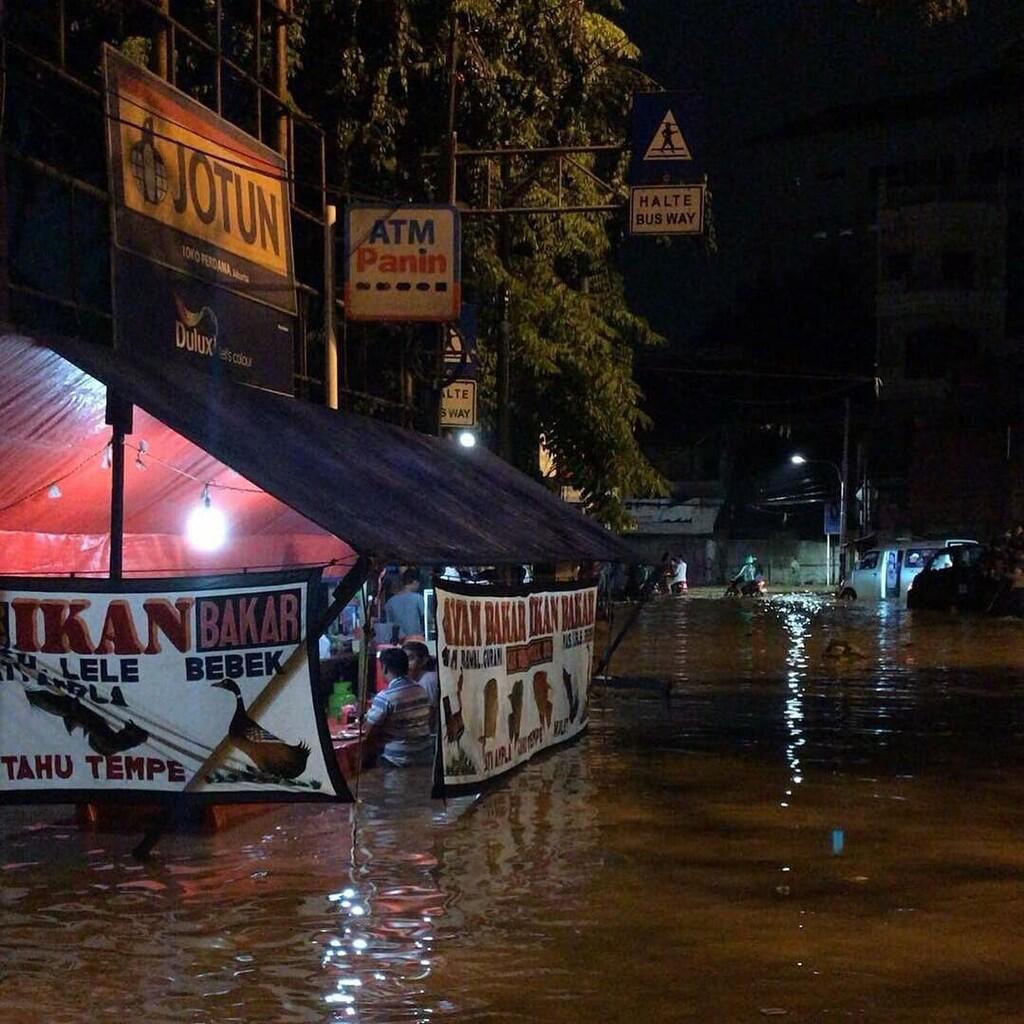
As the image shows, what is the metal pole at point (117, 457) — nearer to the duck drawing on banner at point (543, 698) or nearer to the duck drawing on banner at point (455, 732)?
the duck drawing on banner at point (455, 732)

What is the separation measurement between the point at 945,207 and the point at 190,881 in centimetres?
5912

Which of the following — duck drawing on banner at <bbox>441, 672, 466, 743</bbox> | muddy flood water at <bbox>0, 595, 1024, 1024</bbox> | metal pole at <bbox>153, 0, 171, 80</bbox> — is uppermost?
metal pole at <bbox>153, 0, 171, 80</bbox>

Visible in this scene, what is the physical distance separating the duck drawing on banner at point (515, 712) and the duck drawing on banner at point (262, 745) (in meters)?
2.96

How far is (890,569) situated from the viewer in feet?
158

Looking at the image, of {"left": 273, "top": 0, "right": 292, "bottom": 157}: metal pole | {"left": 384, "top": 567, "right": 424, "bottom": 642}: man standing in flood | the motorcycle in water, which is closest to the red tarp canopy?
{"left": 384, "top": 567, "right": 424, "bottom": 642}: man standing in flood

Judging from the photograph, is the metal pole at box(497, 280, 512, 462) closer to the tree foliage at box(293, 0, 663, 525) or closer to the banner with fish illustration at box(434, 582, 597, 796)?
the tree foliage at box(293, 0, 663, 525)

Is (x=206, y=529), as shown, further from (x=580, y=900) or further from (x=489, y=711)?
(x=580, y=900)

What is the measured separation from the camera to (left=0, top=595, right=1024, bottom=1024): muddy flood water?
6586 mm

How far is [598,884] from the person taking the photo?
8.74 meters

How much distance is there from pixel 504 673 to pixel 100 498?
4.53m

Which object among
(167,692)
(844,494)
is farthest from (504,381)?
(844,494)

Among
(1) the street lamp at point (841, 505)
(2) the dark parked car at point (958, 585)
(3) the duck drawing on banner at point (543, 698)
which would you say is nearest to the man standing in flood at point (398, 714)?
(3) the duck drawing on banner at point (543, 698)

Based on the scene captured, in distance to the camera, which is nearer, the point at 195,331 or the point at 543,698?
the point at 543,698

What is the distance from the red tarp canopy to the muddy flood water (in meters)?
2.44
